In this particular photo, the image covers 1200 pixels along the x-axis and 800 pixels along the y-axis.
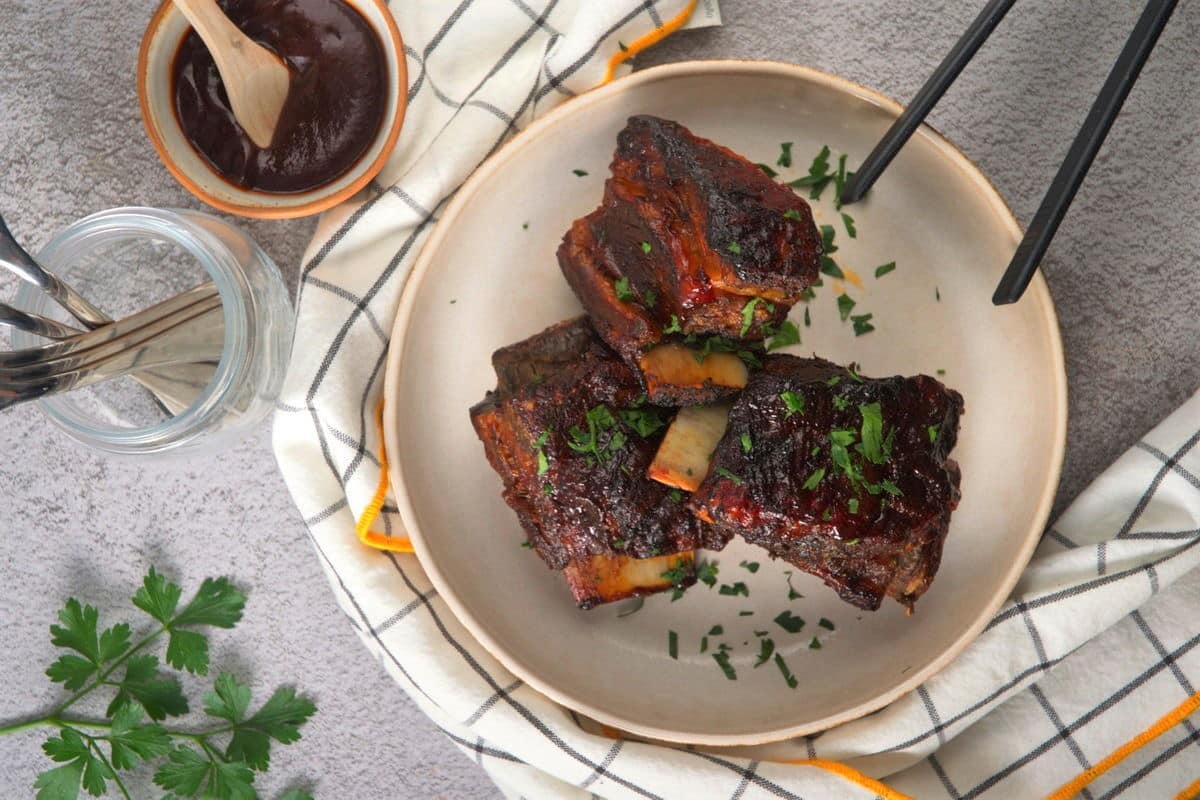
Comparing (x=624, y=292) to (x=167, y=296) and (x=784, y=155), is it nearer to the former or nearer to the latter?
(x=784, y=155)

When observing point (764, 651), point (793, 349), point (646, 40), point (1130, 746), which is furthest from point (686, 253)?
point (1130, 746)

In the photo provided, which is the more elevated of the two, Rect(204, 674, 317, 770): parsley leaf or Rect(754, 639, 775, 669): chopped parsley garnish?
Rect(754, 639, 775, 669): chopped parsley garnish

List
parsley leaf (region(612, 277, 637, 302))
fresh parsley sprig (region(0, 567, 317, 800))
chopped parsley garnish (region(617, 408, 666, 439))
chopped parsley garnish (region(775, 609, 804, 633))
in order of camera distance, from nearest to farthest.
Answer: parsley leaf (region(612, 277, 637, 302))
chopped parsley garnish (region(617, 408, 666, 439))
chopped parsley garnish (region(775, 609, 804, 633))
fresh parsley sprig (region(0, 567, 317, 800))

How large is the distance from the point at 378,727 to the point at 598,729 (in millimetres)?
859

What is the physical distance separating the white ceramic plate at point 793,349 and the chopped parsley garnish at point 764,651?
23mm

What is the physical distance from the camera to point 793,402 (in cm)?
245

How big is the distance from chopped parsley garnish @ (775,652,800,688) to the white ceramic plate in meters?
0.02

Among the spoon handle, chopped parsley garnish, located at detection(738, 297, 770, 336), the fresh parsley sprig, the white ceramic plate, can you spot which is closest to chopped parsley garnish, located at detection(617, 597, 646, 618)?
the white ceramic plate

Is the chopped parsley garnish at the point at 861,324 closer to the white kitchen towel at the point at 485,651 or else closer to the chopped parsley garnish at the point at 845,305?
the chopped parsley garnish at the point at 845,305

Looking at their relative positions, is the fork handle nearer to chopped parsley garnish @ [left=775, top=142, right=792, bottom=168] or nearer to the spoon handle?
the spoon handle

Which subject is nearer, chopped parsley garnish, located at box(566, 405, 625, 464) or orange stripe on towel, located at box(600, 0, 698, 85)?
chopped parsley garnish, located at box(566, 405, 625, 464)

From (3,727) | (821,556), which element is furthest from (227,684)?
(821,556)

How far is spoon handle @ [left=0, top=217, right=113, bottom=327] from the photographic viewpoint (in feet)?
8.25

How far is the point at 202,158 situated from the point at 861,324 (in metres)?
2.08
